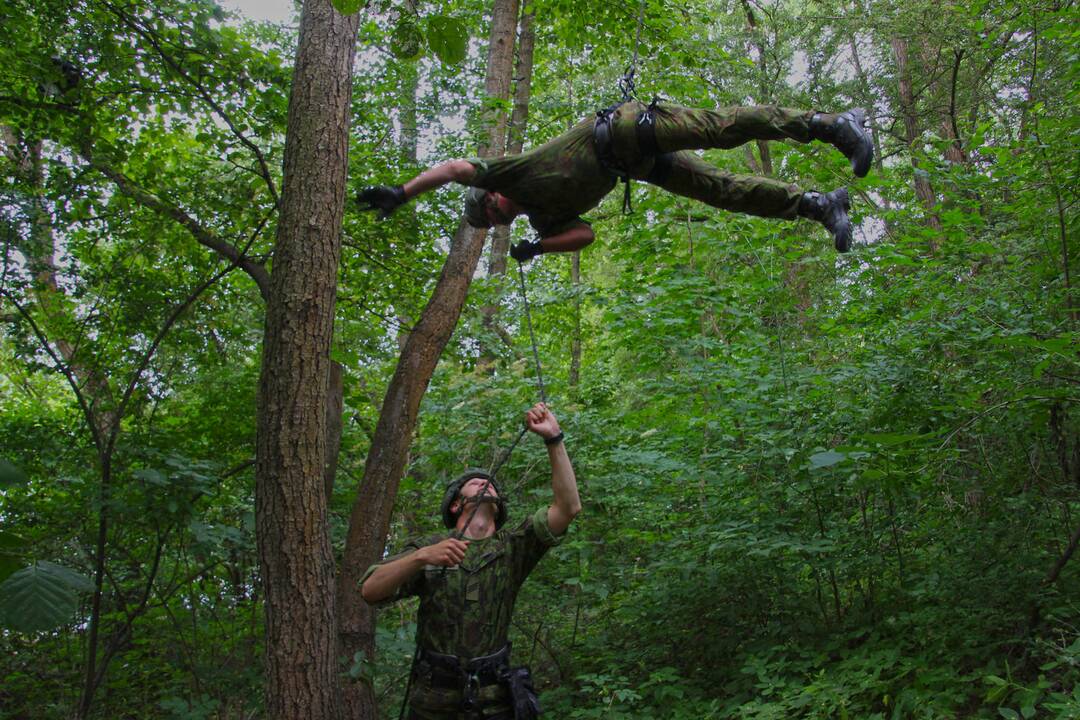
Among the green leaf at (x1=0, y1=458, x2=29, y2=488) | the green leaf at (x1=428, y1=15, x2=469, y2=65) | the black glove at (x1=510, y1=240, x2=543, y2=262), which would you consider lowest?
the green leaf at (x1=0, y1=458, x2=29, y2=488)

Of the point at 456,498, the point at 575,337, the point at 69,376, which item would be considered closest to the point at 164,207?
the point at 69,376

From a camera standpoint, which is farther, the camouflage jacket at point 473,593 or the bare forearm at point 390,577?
the camouflage jacket at point 473,593

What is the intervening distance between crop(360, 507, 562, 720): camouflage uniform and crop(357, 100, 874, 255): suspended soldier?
4.29 ft

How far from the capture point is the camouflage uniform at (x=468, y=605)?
3028mm

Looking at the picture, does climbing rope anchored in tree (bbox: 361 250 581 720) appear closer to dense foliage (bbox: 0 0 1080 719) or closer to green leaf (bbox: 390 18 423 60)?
dense foliage (bbox: 0 0 1080 719)

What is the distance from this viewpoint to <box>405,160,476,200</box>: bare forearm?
3.04 metres

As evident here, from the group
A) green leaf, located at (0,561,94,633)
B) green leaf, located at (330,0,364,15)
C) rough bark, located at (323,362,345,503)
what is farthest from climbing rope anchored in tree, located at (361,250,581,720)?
rough bark, located at (323,362,345,503)

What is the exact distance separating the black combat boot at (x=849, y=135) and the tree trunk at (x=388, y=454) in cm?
286

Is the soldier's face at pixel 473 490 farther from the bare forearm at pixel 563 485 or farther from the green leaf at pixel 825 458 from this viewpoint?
the green leaf at pixel 825 458

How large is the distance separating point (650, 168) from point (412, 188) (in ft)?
3.15

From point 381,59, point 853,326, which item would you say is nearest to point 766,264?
point 853,326

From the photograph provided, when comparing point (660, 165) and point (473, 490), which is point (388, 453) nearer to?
point (473, 490)

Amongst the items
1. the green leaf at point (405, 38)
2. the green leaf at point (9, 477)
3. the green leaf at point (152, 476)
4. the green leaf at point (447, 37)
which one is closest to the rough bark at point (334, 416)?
the green leaf at point (152, 476)

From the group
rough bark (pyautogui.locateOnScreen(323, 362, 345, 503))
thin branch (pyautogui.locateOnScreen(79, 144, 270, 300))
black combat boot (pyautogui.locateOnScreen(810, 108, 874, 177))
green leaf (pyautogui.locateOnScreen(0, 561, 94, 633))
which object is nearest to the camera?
green leaf (pyautogui.locateOnScreen(0, 561, 94, 633))
